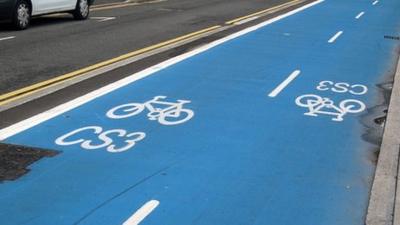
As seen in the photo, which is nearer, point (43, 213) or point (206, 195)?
point (43, 213)

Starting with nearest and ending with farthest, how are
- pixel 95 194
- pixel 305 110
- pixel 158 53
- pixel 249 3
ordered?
1. pixel 95 194
2. pixel 305 110
3. pixel 158 53
4. pixel 249 3

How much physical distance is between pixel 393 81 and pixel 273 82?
88.7 inches

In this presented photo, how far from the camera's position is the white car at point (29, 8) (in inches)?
570

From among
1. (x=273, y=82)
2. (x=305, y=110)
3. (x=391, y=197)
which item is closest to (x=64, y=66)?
(x=273, y=82)

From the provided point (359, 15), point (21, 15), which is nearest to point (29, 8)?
point (21, 15)

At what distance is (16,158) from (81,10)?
13.2m

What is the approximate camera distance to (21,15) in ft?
49.2

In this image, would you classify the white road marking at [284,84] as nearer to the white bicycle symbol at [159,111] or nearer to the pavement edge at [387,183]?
the white bicycle symbol at [159,111]

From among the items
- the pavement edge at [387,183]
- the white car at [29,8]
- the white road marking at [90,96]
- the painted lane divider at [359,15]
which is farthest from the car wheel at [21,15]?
the painted lane divider at [359,15]

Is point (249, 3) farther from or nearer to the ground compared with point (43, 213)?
nearer to the ground

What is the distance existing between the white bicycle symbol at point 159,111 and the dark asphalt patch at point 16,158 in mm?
1529

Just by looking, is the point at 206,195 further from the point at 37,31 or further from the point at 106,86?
the point at 37,31

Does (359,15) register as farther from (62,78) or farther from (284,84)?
(62,78)

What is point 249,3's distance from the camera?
94.2ft
